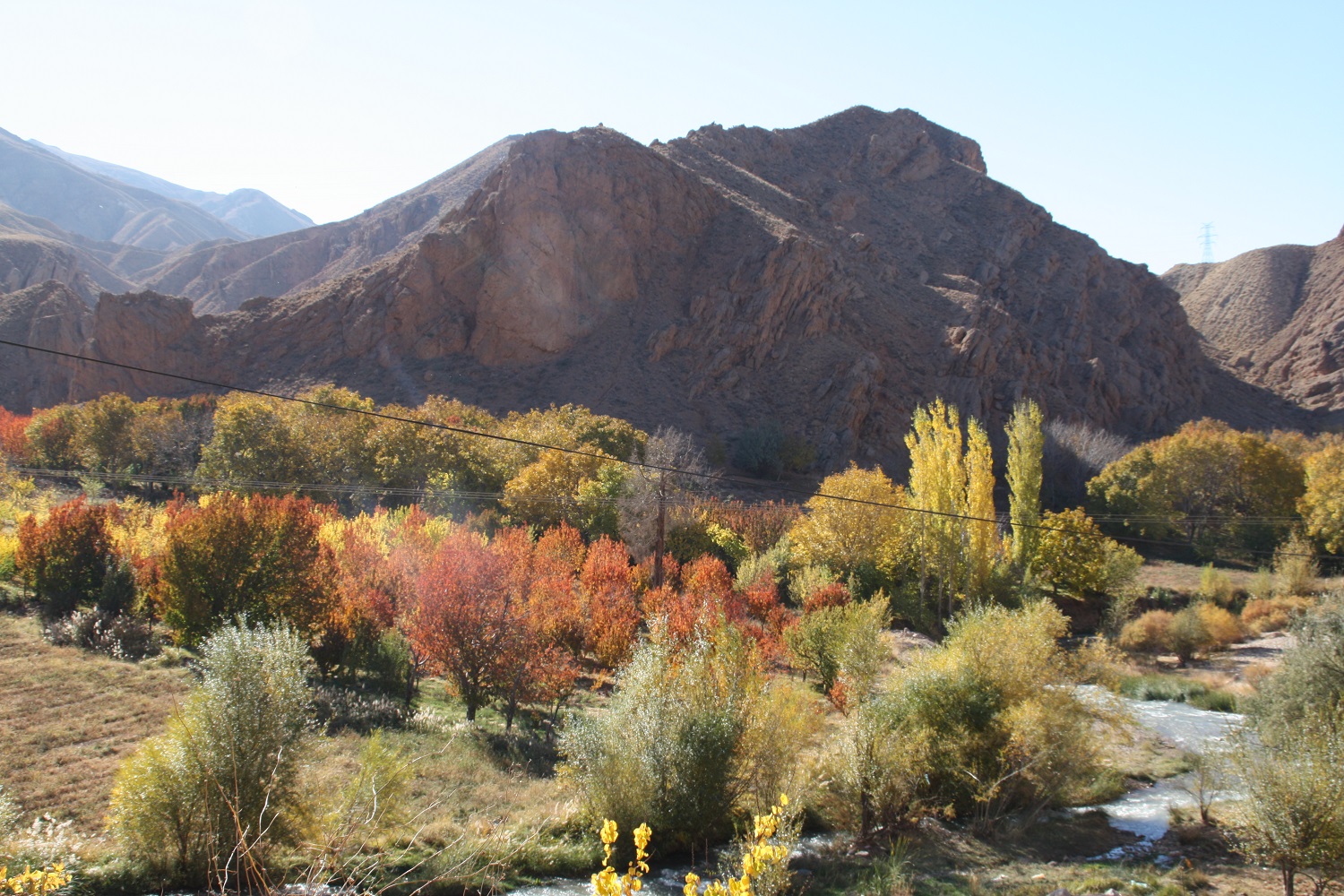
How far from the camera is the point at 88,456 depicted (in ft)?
146

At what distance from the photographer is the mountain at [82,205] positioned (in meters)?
178

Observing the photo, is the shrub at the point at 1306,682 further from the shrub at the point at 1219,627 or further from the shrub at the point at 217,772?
the shrub at the point at 217,772

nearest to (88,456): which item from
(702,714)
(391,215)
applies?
(702,714)

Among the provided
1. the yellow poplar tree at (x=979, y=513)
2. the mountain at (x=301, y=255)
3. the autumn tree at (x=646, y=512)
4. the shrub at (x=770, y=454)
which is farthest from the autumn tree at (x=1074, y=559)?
the mountain at (x=301, y=255)

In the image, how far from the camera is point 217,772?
956cm

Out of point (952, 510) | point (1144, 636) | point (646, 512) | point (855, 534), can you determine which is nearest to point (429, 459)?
point (646, 512)

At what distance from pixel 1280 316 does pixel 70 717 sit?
342 feet

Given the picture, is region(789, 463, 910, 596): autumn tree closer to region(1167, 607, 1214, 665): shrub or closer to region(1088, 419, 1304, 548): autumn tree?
region(1167, 607, 1214, 665): shrub

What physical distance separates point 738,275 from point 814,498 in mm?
36270

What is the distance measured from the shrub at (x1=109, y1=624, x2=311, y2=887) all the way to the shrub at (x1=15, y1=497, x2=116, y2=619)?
44.7 feet

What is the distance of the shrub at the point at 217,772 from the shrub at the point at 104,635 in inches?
382

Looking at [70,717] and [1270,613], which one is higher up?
[70,717]

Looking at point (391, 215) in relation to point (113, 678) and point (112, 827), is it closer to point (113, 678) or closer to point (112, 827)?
point (113, 678)

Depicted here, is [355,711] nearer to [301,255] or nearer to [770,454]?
[770,454]
